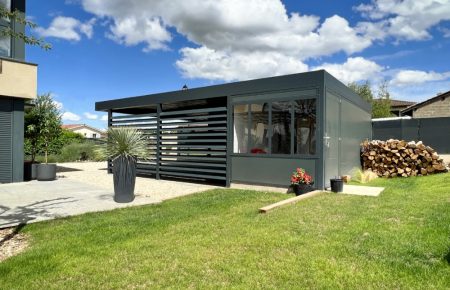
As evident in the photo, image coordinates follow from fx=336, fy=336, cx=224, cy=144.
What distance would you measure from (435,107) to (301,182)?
23339mm

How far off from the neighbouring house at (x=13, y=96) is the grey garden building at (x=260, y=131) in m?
3.89

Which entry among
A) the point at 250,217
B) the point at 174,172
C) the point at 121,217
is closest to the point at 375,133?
the point at 174,172

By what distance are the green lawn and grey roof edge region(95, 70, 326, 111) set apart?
358 cm

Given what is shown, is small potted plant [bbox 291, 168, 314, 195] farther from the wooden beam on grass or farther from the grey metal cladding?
the grey metal cladding

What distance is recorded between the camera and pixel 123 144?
8047mm

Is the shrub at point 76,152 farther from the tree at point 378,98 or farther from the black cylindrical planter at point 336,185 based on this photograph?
the tree at point 378,98

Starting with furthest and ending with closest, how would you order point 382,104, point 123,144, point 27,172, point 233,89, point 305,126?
point 382,104, point 27,172, point 233,89, point 305,126, point 123,144

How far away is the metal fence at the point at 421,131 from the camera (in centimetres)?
1452

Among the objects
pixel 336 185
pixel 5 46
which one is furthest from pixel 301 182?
pixel 5 46

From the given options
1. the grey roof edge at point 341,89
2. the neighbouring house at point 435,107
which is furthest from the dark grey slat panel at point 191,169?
the neighbouring house at point 435,107

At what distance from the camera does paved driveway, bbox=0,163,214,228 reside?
673 centimetres

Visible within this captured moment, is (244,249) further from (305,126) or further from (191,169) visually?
(191,169)

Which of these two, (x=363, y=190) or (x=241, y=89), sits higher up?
(x=241, y=89)

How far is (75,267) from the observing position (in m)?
3.83
